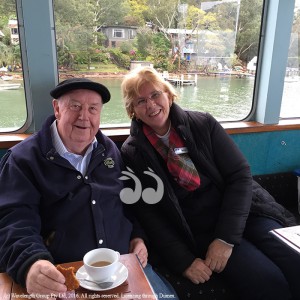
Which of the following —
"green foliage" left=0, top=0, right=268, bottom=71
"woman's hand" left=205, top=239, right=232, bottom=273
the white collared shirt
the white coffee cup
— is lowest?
"woman's hand" left=205, top=239, right=232, bottom=273

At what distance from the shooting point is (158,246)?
179 cm

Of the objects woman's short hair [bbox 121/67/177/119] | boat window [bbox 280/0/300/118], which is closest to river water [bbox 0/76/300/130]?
boat window [bbox 280/0/300/118]

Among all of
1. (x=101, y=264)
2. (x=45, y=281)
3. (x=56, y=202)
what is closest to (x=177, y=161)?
(x=56, y=202)

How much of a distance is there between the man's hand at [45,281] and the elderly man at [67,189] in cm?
16

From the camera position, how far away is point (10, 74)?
2076 mm

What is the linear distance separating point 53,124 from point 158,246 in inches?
36.3

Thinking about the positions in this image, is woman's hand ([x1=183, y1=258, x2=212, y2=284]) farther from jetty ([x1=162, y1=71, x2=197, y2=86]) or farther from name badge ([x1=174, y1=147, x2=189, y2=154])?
jetty ([x1=162, y1=71, x2=197, y2=86])

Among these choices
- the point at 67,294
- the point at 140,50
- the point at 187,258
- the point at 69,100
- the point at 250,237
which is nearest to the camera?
the point at 67,294

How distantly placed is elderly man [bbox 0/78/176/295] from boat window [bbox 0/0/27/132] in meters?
0.71

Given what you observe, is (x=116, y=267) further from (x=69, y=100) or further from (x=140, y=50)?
(x=140, y=50)

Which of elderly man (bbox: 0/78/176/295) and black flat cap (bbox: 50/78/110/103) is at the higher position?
black flat cap (bbox: 50/78/110/103)

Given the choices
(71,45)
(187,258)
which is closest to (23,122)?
(71,45)

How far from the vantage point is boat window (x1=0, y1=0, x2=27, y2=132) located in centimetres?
197

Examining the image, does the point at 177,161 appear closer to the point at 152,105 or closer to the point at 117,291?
the point at 152,105
